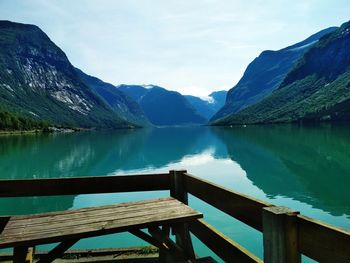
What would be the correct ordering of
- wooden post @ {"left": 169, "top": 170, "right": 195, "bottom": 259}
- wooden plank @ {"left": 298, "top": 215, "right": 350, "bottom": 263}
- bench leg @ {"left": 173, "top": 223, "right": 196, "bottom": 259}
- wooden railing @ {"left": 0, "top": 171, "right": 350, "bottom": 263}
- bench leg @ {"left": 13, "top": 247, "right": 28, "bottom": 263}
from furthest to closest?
1. wooden post @ {"left": 169, "top": 170, "right": 195, "bottom": 259}
2. bench leg @ {"left": 173, "top": 223, "right": 196, "bottom": 259}
3. bench leg @ {"left": 13, "top": 247, "right": 28, "bottom": 263}
4. wooden railing @ {"left": 0, "top": 171, "right": 350, "bottom": 263}
5. wooden plank @ {"left": 298, "top": 215, "right": 350, "bottom": 263}

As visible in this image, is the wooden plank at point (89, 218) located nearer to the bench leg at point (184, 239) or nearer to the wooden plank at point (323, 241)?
the bench leg at point (184, 239)

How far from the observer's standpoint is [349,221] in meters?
16.7

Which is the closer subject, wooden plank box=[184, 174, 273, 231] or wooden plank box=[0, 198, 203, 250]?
wooden plank box=[184, 174, 273, 231]

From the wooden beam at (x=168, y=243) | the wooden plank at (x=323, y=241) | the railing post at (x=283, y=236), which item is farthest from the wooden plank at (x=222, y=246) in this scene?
the wooden plank at (x=323, y=241)

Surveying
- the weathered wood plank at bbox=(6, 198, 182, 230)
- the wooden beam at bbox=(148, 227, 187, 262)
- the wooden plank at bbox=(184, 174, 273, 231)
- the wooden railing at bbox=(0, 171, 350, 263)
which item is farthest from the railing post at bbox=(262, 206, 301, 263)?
the weathered wood plank at bbox=(6, 198, 182, 230)

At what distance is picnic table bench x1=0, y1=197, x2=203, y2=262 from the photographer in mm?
4473

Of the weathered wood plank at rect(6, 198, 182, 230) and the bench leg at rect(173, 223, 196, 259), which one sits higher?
the weathered wood plank at rect(6, 198, 182, 230)

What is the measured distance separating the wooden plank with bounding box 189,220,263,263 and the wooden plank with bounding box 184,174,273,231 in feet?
1.21

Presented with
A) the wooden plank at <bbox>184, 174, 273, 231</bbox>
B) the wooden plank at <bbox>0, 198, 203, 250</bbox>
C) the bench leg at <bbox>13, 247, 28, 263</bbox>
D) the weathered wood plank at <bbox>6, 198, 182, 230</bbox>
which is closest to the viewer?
the wooden plank at <bbox>184, 174, 273, 231</bbox>

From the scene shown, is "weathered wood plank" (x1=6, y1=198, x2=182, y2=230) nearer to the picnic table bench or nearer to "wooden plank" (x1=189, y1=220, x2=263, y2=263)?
the picnic table bench

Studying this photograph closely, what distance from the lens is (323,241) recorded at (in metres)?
3.21

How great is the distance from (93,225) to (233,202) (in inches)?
65.8

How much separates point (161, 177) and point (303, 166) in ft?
111

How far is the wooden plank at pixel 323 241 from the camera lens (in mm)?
3005
